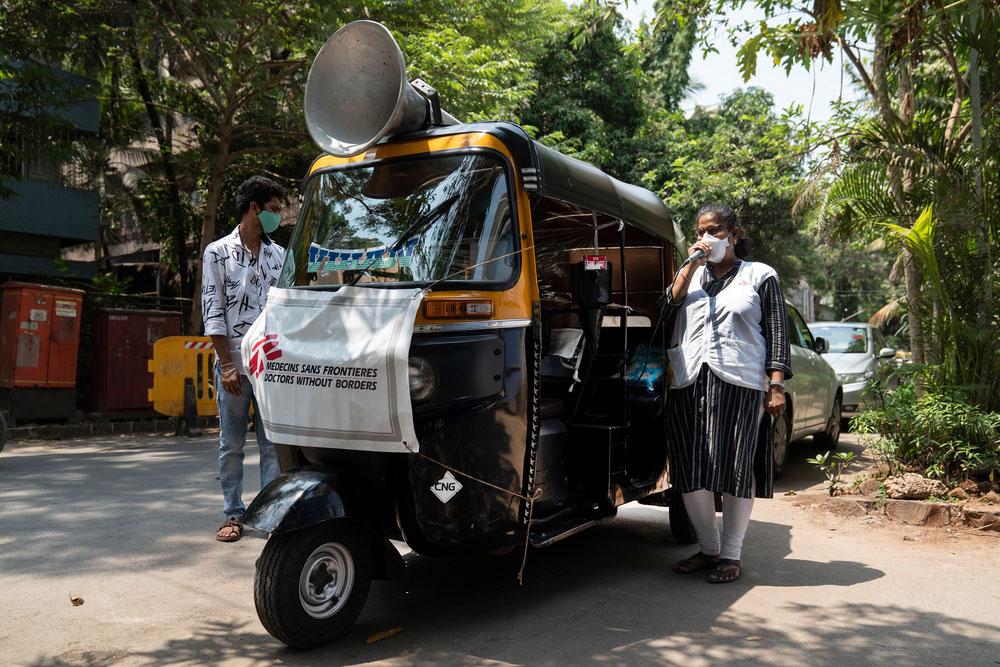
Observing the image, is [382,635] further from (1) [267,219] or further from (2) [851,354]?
(2) [851,354]

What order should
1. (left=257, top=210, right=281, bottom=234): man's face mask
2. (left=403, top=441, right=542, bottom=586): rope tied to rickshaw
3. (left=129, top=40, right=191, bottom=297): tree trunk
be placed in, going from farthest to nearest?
Answer: (left=129, top=40, right=191, bottom=297): tree trunk, (left=257, top=210, right=281, bottom=234): man's face mask, (left=403, top=441, right=542, bottom=586): rope tied to rickshaw

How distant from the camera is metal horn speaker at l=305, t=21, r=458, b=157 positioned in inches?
171

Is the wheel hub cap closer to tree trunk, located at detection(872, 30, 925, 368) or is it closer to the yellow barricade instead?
tree trunk, located at detection(872, 30, 925, 368)

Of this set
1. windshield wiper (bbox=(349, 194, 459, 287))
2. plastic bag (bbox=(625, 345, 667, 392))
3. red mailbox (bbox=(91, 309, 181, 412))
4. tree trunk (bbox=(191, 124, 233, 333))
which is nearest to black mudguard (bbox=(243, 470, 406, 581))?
windshield wiper (bbox=(349, 194, 459, 287))

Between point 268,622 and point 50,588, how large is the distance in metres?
1.63

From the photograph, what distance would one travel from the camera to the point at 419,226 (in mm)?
4305

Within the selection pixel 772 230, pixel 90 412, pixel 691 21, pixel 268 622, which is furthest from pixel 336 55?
pixel 772 230

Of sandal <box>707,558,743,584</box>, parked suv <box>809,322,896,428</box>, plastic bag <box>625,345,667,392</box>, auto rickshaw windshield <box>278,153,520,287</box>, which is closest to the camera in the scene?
auto rickshaw windshield <box>278,153,520,287</box>

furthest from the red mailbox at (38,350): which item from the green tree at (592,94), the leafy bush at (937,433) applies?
the green tree at (592,94)

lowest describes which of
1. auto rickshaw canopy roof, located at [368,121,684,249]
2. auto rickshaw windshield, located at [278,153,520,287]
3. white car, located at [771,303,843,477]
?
white car, located at [771,303,843,477]

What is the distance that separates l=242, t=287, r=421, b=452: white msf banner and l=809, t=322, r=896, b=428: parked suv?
9.69 meters

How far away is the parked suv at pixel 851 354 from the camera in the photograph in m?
12.8

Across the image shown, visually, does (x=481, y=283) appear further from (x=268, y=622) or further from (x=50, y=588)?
(x=50, y=588)

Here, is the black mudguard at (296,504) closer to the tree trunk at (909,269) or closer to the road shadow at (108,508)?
the road shadow at (108,508)
